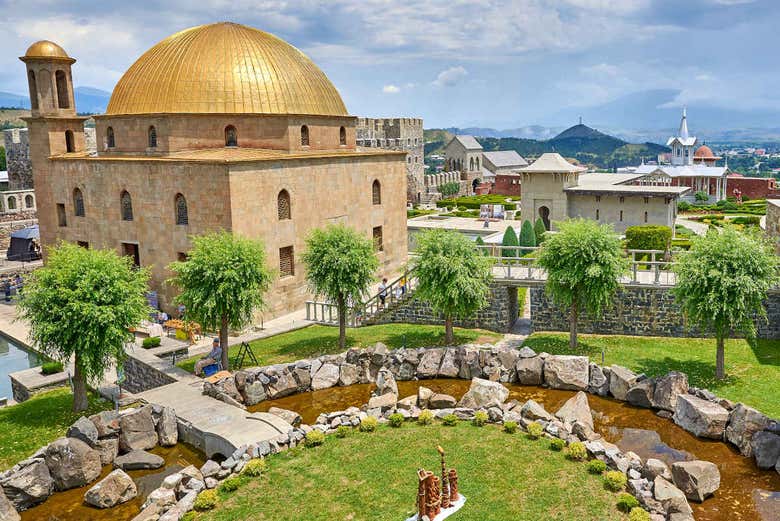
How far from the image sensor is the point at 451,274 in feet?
80.7

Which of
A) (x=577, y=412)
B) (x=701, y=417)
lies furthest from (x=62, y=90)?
(x=701, y=417)

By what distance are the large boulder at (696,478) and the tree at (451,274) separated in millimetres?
10898

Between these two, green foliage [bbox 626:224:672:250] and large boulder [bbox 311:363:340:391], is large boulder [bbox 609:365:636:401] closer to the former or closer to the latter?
large boulder [bbox 311:363:340:391]

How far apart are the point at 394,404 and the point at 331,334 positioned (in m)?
8.72

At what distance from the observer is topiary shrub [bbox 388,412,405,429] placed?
18141 mm

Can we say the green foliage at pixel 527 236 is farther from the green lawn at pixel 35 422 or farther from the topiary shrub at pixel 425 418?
the green lawn at pixel 35 422

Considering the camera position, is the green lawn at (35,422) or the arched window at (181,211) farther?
the arched window at (181,211)

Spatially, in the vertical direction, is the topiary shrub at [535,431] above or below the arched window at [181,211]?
below

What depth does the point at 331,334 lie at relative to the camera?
27844mm

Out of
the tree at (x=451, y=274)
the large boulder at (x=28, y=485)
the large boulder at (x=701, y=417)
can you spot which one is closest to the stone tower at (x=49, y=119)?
the tree at (x=451, y=274)

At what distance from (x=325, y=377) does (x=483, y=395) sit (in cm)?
595

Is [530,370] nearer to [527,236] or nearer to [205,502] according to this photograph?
[205,502]

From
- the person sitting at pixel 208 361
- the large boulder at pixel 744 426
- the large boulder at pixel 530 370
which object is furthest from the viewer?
the person sitting at pixel 208 361

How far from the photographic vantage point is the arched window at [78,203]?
34.7 m
